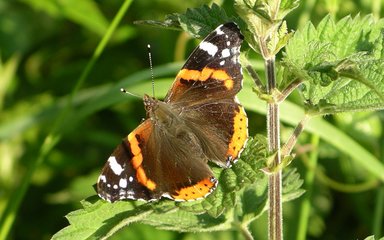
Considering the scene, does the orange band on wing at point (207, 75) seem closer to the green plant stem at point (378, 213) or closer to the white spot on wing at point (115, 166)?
the white spot on wing at point (115, 166)

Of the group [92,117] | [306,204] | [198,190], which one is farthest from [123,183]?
[92,117]

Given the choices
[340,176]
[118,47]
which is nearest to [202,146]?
[340,176]

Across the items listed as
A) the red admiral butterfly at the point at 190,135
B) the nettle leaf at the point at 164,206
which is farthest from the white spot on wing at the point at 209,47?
the nettle leaf at the point at 164,206

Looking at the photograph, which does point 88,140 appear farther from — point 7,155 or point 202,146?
point 202,146

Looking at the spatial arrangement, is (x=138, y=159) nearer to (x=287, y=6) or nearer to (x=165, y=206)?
(x=165, y=206)

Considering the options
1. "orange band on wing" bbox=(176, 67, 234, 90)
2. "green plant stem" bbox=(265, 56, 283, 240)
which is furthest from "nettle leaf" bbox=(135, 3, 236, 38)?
"green plant stem" bbox=(265, 56, 283, 240)

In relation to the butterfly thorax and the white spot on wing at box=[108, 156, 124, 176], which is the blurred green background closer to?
the butterfly thorax
